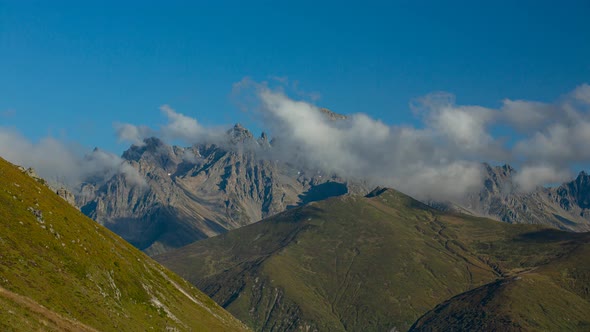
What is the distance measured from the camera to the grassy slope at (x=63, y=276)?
104m

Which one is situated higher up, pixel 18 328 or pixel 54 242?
pixel 54 242

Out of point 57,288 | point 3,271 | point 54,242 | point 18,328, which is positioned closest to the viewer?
point 18,328

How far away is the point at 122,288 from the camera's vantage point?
154m

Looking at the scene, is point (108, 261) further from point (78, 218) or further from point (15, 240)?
point (15, 240)

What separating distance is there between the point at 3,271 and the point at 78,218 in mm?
63206

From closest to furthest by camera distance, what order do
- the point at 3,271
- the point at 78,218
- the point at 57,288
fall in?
1. the point at 3,271
2. the point at 57,288
3. the point at 78,218

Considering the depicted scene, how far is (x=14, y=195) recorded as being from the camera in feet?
470

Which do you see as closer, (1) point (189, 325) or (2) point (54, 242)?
(2) point (54, 242)

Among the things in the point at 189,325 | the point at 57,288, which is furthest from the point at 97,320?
the point at 189,325

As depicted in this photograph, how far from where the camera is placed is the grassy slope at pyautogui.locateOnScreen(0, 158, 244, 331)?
340ft

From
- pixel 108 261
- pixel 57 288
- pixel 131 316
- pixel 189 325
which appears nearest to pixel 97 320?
pixel 57 288

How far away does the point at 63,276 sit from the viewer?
129m

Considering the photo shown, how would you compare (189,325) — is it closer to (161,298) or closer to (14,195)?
(161,298)

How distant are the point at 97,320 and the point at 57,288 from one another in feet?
31.6
